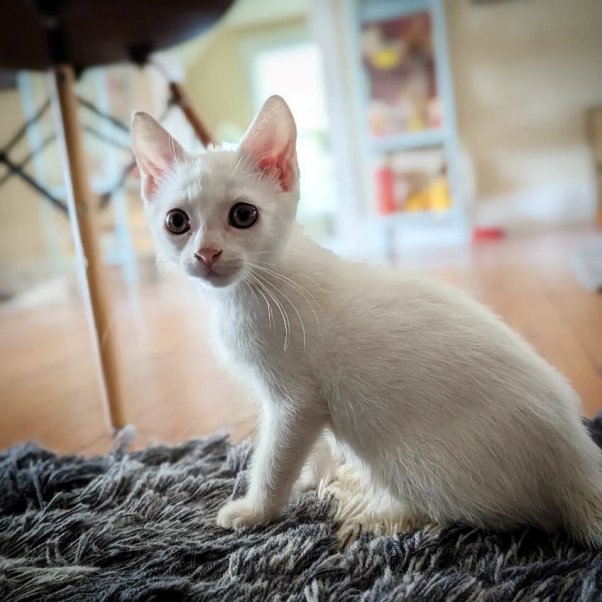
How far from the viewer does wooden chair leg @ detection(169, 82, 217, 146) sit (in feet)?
4.34

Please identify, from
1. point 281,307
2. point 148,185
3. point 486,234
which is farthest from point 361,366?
point 486,234

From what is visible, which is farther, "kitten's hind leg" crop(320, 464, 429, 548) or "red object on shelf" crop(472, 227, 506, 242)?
"red object on shelf" crop(472, 227, 506, 242)

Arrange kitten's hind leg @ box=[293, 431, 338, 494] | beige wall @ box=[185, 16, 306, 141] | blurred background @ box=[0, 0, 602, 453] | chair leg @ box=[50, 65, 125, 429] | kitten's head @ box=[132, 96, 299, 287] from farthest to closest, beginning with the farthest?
beige wall @ box=[185, 16, 306, 141]
blurred background @ box=[0, 0, 602, 453]
chair leg @ box=[50, 65, 125, 429]
kitten's hind leg @ box=[293, 431, 338, 494]
kitten's head @ box=[132, 96, 299, 287]

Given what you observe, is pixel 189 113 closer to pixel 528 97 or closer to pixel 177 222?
pixel 177 222

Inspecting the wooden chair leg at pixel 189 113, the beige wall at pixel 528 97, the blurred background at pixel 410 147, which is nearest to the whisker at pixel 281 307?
the wooden chair leg at pixel 189 113

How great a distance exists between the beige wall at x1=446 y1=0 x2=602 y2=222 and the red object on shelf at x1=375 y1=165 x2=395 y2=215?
50 cm

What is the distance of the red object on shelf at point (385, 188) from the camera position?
3634mm

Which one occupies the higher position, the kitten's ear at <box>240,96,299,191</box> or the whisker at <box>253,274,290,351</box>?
the kitten's ear at <box>240,96,299,191</box>

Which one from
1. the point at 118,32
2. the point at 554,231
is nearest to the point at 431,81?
the point at 554,231

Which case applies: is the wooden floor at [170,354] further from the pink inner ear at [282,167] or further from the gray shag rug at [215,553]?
the pink inner ear at [282,167]

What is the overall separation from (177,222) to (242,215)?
0.08 metres

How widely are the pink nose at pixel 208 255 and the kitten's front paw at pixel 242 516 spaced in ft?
0.92

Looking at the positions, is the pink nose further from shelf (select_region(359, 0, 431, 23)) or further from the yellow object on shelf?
shelf (select_region(359, 0, 431, 23))

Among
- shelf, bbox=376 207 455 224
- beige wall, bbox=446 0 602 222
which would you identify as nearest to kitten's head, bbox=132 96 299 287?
shelf, bbox=376 207 455 224
